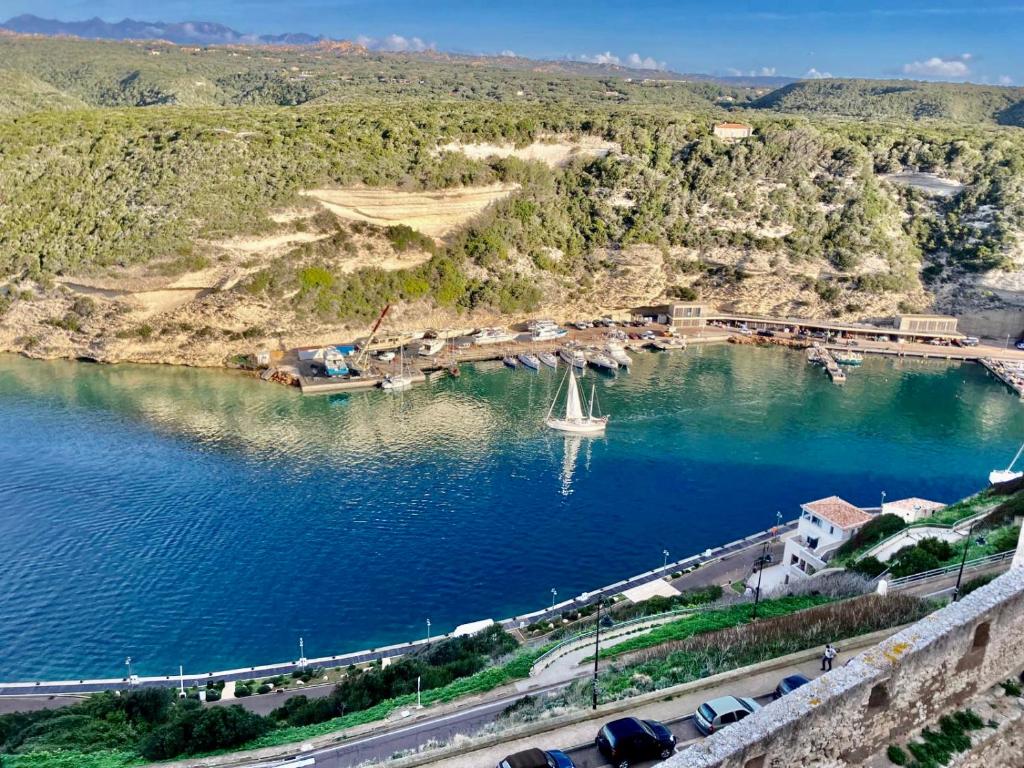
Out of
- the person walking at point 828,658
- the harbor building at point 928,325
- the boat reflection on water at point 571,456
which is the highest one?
the harbor building at point 928,325

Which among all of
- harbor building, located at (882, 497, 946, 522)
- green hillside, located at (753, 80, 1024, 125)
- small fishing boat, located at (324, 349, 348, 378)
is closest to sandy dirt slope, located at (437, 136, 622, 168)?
small fishing boat, located at (324, 349, 348, 378)

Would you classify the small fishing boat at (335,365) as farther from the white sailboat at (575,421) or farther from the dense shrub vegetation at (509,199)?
the white sailboat at (575,421)

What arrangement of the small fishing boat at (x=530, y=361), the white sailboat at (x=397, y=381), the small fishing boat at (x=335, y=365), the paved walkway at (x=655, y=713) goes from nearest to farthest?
the paved walkway at (x=655, y=713) < the white sailboat at (x=397, y=381) < the small fishing boat at (x=335, y=365) < the small fishing boat at (x=530, y=361)

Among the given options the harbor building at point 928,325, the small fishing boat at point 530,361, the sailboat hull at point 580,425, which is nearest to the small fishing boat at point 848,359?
the harbor building at point 928,325

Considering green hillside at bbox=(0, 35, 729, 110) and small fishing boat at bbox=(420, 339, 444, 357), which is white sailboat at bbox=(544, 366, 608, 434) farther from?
green hillside at bbox=(0, 35, 729, 110)

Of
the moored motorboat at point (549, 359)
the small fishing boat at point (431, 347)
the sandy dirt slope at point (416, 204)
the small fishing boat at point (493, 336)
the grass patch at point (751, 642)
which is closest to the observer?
the grass patch at point (751, 642)

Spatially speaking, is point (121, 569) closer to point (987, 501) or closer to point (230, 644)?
point (230, 644)
